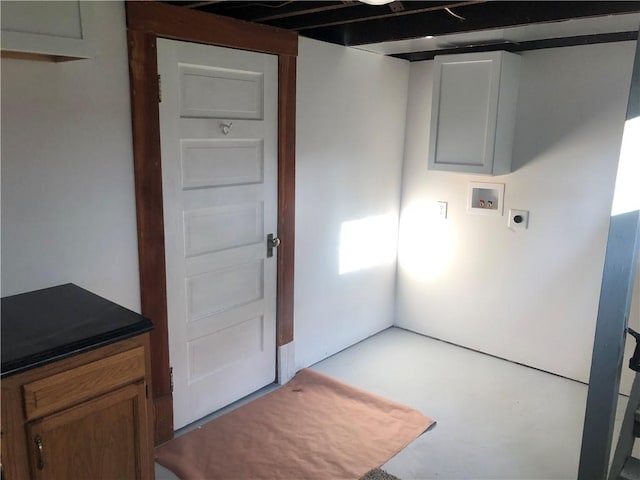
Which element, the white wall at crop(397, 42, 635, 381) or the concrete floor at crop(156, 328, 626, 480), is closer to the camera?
the concrete floor at crop(156, 328, 626, 480)

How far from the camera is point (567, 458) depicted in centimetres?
252

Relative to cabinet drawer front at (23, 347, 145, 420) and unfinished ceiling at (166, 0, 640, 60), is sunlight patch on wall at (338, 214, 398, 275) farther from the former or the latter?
cabinet drawer front at (23, 347, 145, 420)

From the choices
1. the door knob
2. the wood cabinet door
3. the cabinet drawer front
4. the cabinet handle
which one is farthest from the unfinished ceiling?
the cabinet handle

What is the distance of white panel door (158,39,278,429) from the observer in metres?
2.43

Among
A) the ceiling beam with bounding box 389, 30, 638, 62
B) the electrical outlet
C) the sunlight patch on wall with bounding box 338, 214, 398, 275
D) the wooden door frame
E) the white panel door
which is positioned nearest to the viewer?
the wooden door frame

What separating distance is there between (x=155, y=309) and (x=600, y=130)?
2.67 metres

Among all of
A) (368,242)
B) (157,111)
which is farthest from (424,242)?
(157,111)

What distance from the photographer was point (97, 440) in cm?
169

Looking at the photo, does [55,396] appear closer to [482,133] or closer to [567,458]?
[567,458]

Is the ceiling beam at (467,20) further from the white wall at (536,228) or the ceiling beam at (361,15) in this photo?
the white wall at (536,228)

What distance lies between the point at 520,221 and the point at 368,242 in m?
1.03

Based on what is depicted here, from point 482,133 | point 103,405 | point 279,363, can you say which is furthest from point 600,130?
point 103,405

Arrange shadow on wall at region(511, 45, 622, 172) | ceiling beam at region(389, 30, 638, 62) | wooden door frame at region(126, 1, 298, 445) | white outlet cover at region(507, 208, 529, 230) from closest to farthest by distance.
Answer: wooden door frame at region(126, 1, 298, 445) → ceiling beam at region(389, 30, 638, 62) → shadow on wall at region(511, 45, 622, 172) → white outlet cover at region(507, 208, 529, 230)

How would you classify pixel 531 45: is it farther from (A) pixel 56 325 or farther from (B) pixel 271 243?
(A) pixel 56 325
